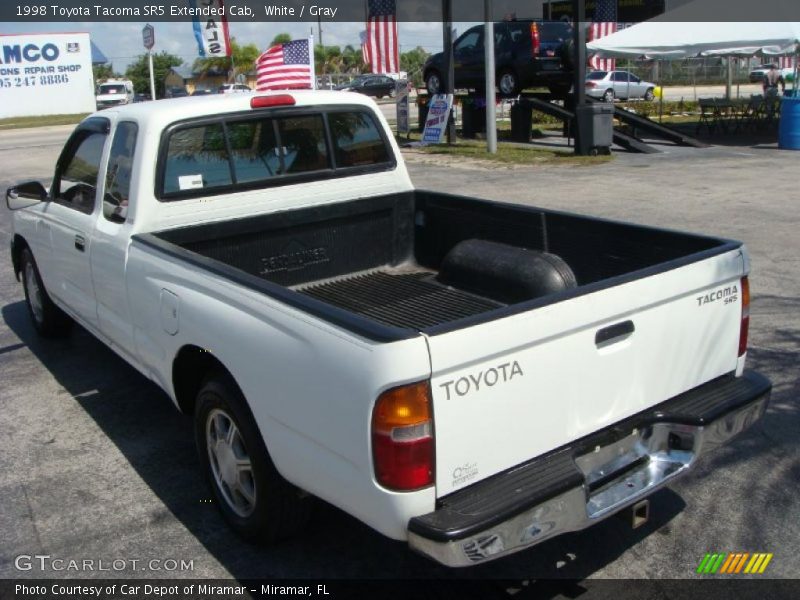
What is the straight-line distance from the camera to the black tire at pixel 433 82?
22.8m

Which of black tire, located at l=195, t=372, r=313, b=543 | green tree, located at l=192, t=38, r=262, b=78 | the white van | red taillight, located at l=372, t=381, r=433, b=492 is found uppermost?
green tree, located at l=192, t=38, r=262, b=78

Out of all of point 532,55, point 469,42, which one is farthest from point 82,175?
point 469,42

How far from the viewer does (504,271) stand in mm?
4355

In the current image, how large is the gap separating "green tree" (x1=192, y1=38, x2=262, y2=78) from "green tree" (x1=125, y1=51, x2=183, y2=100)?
10.2 ft

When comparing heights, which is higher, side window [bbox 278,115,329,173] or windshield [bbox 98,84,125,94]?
windshield [bbox 98,84,125,94]

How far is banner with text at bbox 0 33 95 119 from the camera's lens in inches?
2066

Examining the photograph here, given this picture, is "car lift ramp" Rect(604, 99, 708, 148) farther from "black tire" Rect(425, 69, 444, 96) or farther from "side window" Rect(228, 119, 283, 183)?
"side window" Rect(228, 119, 283, 183)

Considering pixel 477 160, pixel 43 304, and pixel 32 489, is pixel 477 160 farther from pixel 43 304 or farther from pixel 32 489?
pixel 32 489

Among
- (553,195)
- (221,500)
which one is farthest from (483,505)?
(553,195)

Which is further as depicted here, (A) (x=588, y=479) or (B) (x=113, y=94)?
(B) (x=113, y=94)

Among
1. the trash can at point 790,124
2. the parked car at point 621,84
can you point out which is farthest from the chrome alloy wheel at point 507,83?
the parked car at point 621,84

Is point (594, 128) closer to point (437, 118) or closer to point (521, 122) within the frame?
point (521, 122)

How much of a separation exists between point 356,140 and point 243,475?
2507mm

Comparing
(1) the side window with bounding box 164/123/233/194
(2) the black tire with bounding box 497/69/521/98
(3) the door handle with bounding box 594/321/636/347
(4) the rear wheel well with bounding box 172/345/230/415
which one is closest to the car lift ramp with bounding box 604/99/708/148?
(2) the black tire with bounding box 497/69/521/98
